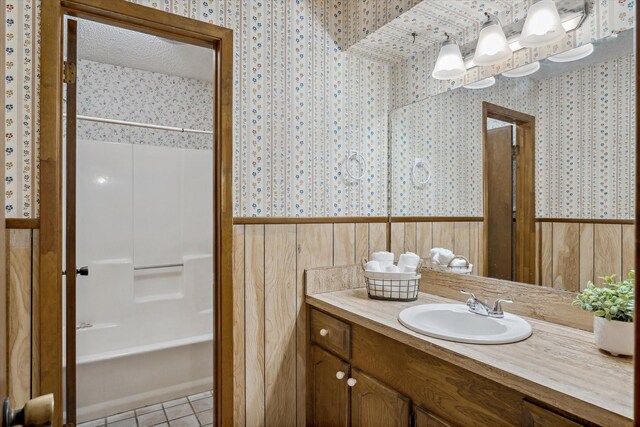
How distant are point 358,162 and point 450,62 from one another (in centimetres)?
68

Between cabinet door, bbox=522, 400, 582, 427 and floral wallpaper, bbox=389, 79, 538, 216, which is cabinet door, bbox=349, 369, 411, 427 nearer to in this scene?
cabinet door, bbox=522, 400, 582, 427

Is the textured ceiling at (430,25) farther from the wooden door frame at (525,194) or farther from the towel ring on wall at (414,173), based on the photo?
the towel ring on wall at (414,173)

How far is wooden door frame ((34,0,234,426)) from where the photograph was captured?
4.44 ft

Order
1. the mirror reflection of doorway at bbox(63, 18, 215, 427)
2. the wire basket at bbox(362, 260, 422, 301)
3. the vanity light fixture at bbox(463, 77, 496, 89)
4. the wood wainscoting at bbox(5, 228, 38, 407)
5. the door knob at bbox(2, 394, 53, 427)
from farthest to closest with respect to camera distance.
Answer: the mirror reflection of doorway at bbox(63, 18, 215, 427) < the wire basket at bbox(362, 260, 422, 301) < the vanity light fixture at bbox(463, 77, 496, 89) < the wood wainscoting at bbox(5, 228, 38, 407) < the door knob at bbox(2, 394, 53, 427)

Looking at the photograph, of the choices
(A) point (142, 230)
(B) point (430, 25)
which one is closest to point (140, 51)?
(A) point (142, 230)

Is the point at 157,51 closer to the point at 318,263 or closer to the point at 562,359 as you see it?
the point at 318,263

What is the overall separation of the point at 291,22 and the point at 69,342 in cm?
184

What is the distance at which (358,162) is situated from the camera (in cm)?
211

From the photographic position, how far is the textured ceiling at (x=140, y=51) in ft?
8.45

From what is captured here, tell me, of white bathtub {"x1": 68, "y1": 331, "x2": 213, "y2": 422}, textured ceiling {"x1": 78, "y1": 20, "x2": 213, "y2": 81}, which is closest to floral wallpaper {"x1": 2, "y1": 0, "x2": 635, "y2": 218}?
textured ceiling {"x1": 78, "y1": 20, "x2": 213, "y2": 81}

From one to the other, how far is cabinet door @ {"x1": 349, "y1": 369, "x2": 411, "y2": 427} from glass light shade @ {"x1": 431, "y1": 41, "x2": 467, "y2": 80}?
1444mm

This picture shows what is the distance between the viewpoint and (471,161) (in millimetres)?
1779

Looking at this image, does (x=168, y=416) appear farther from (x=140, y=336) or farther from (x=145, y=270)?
(x=145, y=270)

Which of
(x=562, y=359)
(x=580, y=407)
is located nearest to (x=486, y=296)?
(x=562, y=359)
